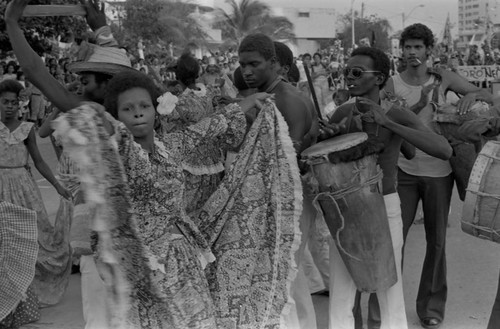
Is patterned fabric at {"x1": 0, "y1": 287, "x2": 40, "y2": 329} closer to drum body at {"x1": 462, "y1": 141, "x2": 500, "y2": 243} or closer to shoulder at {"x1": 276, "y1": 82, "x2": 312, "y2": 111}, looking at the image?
shoulder at {"x1": 276, "y1": 82, "x2": 312, "y2": 111}

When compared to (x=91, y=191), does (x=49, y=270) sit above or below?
below

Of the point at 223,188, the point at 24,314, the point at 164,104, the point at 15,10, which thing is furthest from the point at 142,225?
the point at 24,314

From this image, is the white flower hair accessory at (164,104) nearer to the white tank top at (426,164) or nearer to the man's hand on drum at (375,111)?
the man's hand on drum at (375,111)

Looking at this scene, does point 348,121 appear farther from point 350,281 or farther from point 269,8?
point 269,8

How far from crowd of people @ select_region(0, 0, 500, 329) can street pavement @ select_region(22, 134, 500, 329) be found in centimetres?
20

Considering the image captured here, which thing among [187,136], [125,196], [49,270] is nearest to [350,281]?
[187,136]

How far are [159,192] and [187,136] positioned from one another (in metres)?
0.45

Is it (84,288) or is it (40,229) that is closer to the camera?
(84,288)

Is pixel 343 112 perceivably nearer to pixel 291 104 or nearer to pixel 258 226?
pixel 291 104

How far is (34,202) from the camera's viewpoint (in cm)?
544

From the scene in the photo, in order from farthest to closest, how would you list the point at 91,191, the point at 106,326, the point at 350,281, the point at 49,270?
the point at 49,270 → the point at 350,281 → the point at 106,326 → the point at 91,191

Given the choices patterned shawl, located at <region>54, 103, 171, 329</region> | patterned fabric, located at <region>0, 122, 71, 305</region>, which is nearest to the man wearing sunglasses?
patterned shawl, located at <region>54, 103, 171, 329</region>

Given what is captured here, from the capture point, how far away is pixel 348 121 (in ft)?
12.5

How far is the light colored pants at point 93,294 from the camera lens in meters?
3.26
